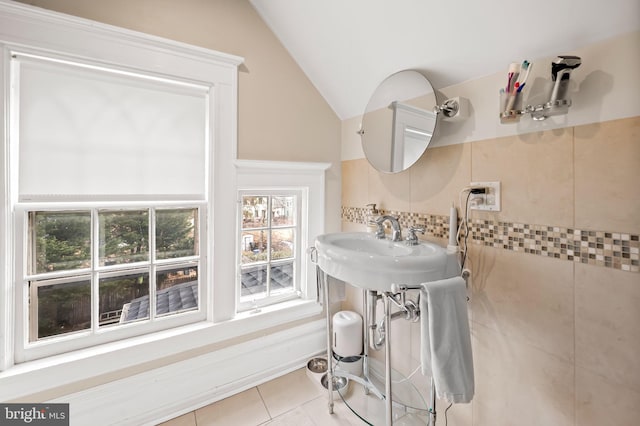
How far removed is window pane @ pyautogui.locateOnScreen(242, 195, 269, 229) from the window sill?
0.58 meters

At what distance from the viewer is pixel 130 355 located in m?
1.38

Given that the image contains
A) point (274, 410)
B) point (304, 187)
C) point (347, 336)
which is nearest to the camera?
point (274, 410)

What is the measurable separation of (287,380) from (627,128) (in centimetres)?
204

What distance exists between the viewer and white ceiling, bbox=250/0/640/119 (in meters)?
0.90

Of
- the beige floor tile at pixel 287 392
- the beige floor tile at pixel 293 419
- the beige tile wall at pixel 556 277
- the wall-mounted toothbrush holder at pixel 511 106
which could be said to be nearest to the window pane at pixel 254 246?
the beige floor tile at pixel 287 392

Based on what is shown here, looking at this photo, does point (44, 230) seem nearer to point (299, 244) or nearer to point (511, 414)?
point (299, 244)

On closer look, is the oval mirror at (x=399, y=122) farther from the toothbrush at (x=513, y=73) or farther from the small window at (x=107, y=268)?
the small window at (x=107, y=268)

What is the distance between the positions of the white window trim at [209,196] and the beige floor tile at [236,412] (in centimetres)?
33

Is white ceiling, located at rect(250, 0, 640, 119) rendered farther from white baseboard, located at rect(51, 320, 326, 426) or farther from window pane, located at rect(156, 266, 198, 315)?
white baseboard, located at rect(51, 320, 326, 426)

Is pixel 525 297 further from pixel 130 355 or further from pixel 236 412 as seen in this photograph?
pixel 130 355

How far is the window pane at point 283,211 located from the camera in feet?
6.30

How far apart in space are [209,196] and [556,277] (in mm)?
1661

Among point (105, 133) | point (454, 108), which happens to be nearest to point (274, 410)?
point (105, 133)

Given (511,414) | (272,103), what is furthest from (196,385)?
(272,103)
